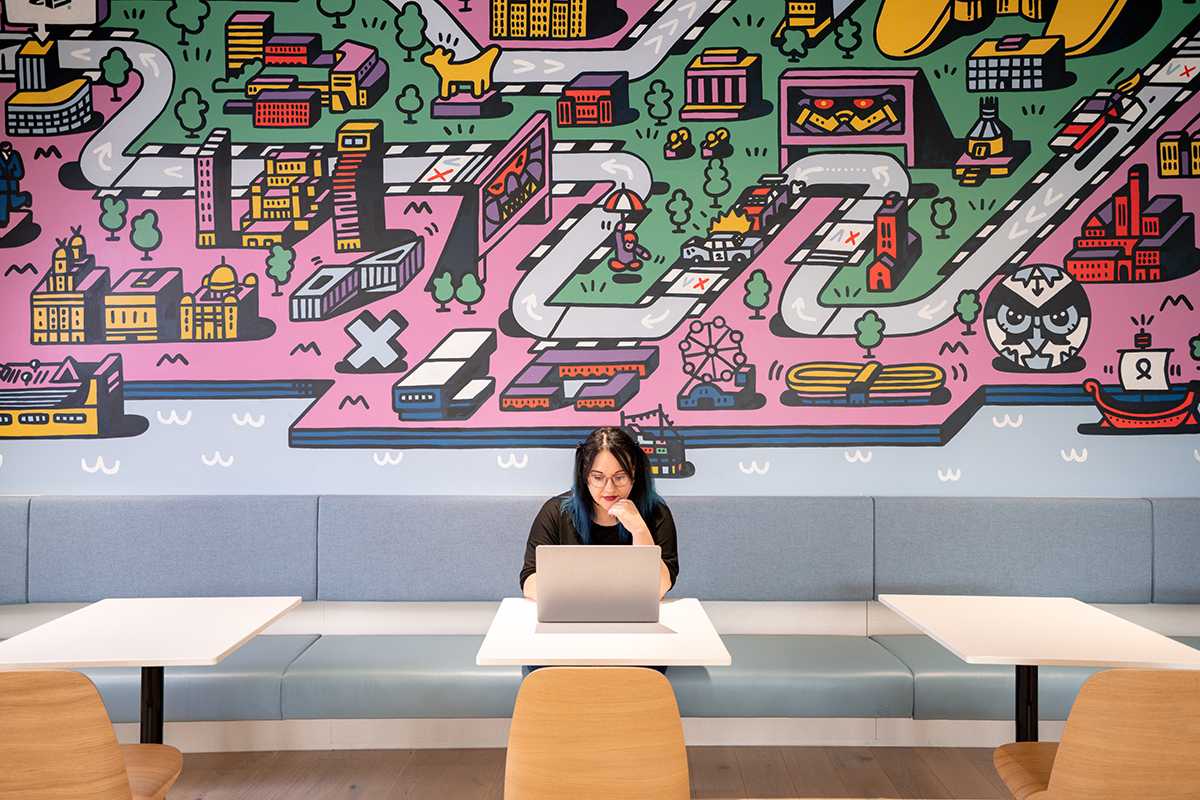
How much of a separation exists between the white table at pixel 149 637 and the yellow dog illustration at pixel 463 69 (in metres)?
2.14

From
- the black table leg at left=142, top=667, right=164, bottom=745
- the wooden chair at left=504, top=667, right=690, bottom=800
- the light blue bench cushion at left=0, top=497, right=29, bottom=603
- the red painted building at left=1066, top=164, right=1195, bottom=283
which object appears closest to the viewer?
the wooden chair at left=504, top=667, right=690, bottom=800

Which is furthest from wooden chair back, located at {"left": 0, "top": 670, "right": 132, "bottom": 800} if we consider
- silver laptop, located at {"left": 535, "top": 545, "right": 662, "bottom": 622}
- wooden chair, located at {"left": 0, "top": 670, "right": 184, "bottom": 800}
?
silver laptop, located at {"left": 535, "top": 545, "right": 662, "bottom": 622}

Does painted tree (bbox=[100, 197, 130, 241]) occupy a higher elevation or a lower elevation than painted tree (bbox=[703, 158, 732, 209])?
lower

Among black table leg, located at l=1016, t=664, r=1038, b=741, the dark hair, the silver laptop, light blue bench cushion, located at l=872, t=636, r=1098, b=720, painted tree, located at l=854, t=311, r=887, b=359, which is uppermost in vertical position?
painted tree, located at l=854, t=311, r=887, b=359

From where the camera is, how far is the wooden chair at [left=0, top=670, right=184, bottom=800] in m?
1.83

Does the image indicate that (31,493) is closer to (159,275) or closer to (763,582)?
(159,275)

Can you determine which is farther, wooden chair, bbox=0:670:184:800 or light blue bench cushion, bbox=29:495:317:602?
light blue bench cushion, bbox=29:495:317:602

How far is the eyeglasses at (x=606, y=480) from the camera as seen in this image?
2.90 m

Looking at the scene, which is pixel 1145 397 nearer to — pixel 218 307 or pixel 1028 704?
pixel 1028 704

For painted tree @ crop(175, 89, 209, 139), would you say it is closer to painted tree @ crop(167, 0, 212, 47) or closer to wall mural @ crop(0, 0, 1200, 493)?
wall mural @ crop(0, 0, 1200, 493)

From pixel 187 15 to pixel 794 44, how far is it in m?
2.46

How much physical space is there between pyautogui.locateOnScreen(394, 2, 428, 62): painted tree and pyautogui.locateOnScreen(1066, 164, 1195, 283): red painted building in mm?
2769

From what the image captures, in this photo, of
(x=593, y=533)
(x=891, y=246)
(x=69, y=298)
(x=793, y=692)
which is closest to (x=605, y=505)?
(x=593, y=533)

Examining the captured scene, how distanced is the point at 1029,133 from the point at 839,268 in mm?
936
